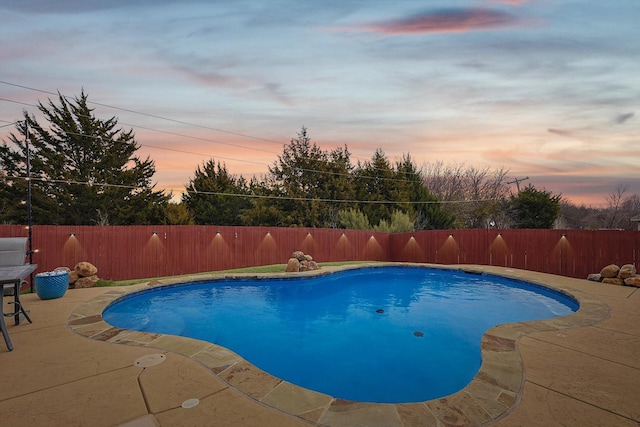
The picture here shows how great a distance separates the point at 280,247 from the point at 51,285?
892 cm

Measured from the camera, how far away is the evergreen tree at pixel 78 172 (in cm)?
1852

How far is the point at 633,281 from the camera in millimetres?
A: 7961

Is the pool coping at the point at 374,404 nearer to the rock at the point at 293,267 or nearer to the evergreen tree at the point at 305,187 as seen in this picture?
the rock at the point at 293,267

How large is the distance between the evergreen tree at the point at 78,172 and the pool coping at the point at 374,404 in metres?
17.8

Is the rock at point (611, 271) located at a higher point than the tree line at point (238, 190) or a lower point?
lower

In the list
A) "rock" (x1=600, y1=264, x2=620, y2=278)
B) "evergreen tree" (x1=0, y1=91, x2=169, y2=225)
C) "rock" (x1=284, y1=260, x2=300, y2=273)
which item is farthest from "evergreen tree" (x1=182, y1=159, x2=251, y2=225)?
"rock" (x1=600, y1=264, x2=620, y2=278)

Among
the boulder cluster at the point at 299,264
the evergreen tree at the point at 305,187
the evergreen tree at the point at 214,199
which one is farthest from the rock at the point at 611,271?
the evergreen tree at the point at 214,199

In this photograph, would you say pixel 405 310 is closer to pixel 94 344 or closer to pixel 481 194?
pixel 94 344

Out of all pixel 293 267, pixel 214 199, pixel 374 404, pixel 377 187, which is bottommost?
pixel 293 267

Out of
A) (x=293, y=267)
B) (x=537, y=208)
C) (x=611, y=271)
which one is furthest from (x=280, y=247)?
(x=537, y=208)

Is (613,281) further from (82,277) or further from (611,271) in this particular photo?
(82,277)

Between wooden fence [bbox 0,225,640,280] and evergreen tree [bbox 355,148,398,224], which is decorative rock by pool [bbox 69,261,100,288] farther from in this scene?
evergreen tree [bbox 355,148,398,224]

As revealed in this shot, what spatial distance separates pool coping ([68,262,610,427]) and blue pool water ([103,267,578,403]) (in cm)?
70

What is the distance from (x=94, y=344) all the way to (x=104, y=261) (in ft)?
26.4
